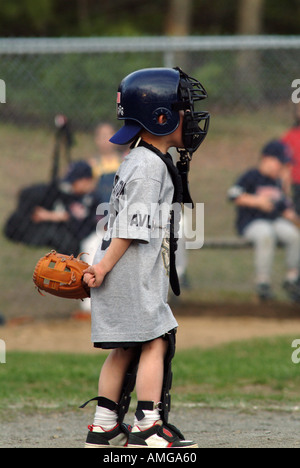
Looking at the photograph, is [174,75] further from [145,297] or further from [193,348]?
[193,348]

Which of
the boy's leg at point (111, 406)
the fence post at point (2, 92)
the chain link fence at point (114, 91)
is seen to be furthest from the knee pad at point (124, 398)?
the fence post at point (2, 92)

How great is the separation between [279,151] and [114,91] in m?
1.96

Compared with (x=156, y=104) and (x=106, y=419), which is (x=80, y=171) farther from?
(x=106, y=419)

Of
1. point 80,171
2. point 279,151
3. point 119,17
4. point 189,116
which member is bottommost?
point 189,116

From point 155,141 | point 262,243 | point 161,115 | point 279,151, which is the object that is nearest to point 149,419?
point 155,141

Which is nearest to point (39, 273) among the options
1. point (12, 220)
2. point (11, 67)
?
point (12, 220)

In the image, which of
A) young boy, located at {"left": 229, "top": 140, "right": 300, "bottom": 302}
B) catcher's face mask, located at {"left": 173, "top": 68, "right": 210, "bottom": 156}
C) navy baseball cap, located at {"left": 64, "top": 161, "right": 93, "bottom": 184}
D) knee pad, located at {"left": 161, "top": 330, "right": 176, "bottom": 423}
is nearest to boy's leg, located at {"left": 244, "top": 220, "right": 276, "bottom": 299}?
young boy, located at {"left": 229, "top": 140, "right": 300, "bottom": 302}

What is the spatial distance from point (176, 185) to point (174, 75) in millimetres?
541

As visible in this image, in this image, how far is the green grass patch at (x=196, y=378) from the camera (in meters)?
5.11

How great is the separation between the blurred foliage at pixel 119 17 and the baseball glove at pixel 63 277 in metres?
15.9

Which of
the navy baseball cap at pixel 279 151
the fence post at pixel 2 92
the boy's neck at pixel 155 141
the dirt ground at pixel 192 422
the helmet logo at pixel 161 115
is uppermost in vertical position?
the fence post at pixel 2 92

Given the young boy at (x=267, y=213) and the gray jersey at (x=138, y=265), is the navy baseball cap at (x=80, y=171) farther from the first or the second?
the gray jersey at (x=138, y=265)

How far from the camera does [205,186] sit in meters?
9.55
